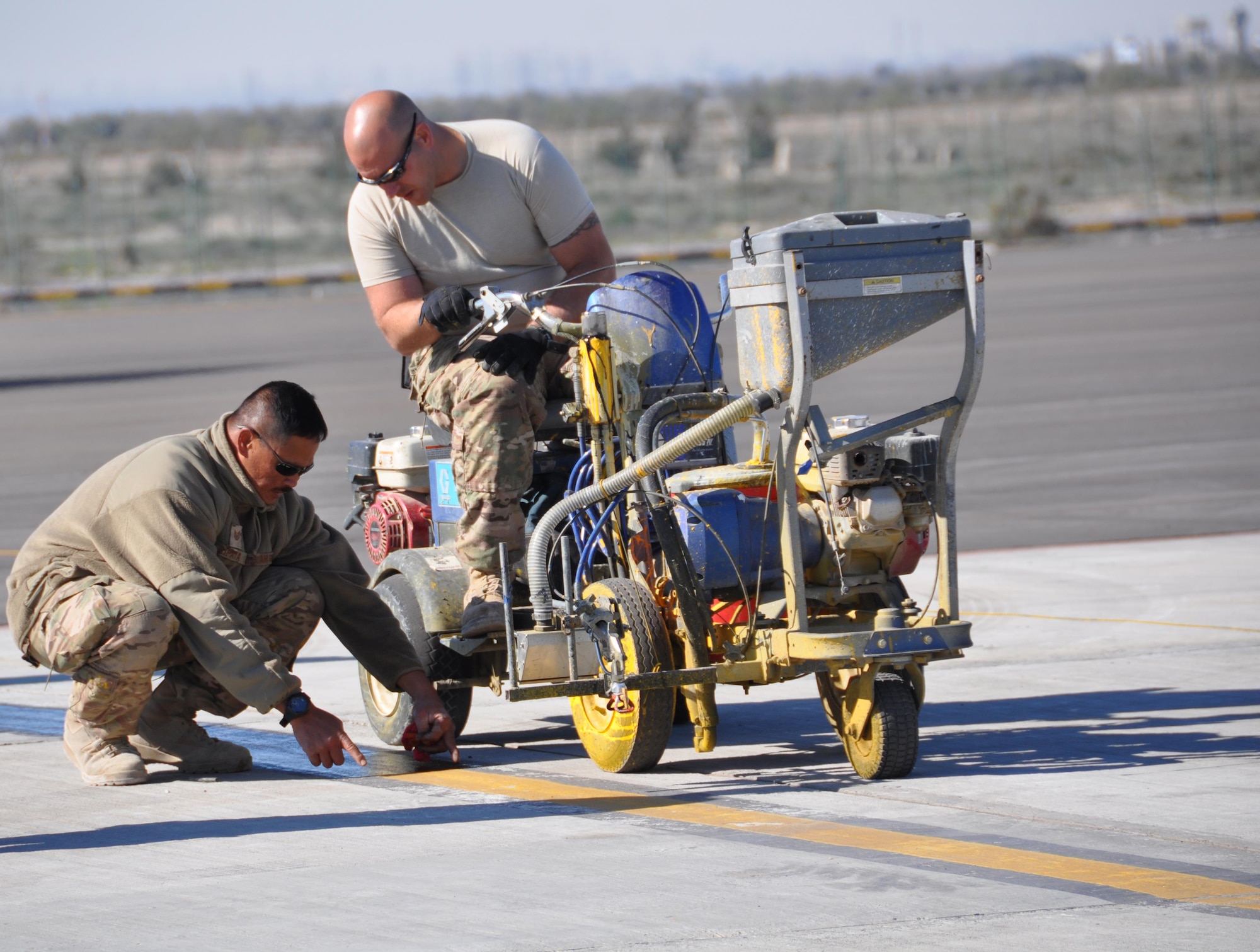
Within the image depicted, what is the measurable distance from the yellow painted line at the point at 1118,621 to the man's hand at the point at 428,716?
3.66 metres

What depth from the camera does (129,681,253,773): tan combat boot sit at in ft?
21.9

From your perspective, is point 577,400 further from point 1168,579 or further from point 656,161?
point 656,161

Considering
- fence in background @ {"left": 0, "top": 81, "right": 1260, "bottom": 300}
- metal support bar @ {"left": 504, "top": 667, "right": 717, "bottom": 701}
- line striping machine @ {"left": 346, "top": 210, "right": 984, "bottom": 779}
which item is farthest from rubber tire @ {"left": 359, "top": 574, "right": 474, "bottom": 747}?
fence in background @ {"left": 0, "top": 81, "right": 1260, "bottom": 300}

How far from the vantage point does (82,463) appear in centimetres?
1728

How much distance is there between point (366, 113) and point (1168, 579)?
524cm

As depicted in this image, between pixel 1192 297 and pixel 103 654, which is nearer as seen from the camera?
pixel 103 654

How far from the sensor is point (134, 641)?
20.2 feet

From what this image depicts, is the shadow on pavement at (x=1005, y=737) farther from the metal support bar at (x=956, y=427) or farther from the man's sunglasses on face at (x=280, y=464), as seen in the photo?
the man's sunglasses on face at (x=280, y=464)

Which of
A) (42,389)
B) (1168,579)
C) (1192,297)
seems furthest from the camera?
(1192,297)

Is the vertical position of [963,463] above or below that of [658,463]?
below

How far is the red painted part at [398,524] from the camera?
7719 millimetres

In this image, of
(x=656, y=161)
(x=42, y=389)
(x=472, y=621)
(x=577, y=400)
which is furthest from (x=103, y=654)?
(x=656, y=161)

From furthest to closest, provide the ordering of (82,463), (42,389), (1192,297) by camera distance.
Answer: (1192,297), (42,389), (82,463)

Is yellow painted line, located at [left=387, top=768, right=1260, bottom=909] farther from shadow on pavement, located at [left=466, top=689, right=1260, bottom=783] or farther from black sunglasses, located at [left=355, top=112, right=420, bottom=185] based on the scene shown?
black sunglasses, located at [left=355, top=112, right=420, bottom=185]
